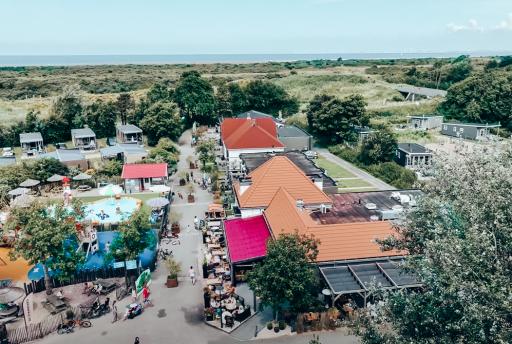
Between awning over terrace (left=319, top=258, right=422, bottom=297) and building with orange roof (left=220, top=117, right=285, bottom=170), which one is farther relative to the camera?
building with orange roof (left=220, top=117, right=285, bottom=170)

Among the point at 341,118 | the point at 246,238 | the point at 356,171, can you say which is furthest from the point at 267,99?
the point at 246,238

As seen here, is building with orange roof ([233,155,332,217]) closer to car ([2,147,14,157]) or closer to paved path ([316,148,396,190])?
paved path ([316,148,396,190])

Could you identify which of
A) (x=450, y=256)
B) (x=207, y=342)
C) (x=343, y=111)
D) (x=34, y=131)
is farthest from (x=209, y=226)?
(x=34, y=131)

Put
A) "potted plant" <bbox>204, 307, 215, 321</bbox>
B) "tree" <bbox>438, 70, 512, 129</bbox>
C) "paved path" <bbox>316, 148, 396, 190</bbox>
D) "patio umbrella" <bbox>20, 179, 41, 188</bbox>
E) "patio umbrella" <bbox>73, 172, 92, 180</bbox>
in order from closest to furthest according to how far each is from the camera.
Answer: "potted plant" <bbox>204, 307, 215, 321</bbox>
"patio umbrella" <bbox>20, 179, 41, 188</bbox>
"patio umbrella" <bbox>73, 172, 92, 180</bbox>
"paved path" <bbox>316, 148, 396, 190</bbox>
"tree" <bbox>438, 70, 512, 129</bbox>

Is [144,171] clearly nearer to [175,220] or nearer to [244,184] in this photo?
[175,220]

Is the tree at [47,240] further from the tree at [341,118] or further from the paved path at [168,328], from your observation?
the tree at [341,118]

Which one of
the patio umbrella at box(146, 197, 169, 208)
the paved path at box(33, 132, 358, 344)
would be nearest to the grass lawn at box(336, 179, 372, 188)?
the patio umbrella at box(146, 197, 169, 208)
